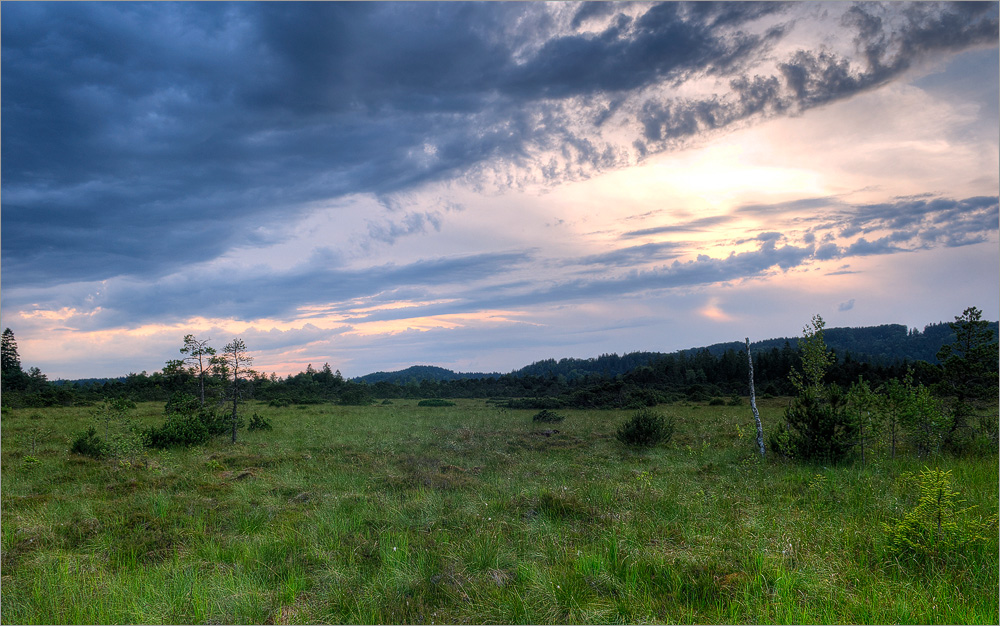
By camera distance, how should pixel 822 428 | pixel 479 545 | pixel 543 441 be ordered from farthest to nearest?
1. pixel 543 441
2. pixel 822 428
3. pixel 479 545

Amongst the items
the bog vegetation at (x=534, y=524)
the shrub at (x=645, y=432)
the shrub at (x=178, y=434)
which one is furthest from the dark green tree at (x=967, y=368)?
the shrub at (x=178, y=434)

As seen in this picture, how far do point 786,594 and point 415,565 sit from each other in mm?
4545

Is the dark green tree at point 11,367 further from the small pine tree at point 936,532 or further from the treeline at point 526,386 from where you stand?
the small pine tree at point 936,532

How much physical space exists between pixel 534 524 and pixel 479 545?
1.37m

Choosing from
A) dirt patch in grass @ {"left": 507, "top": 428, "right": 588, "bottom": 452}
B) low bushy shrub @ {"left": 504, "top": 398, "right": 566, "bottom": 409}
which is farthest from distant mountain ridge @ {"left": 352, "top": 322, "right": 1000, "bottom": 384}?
dirt patch in grass @ {"left": 507, "top": 428, "right": 588, "bottom": 452}

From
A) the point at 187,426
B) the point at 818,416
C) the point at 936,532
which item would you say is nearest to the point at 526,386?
the point at 187,426

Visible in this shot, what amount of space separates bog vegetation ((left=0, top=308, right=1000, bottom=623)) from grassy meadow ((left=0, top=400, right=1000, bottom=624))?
0.04 metres

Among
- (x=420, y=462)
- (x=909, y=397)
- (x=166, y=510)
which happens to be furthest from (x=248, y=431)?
A: (x=909, y=397)

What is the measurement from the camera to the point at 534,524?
7812mm

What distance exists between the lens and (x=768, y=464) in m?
13.1

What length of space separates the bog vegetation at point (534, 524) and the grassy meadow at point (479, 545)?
37mm

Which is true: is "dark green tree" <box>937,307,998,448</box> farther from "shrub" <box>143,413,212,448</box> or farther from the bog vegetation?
"shrub" <box>143,413,212,448</box>

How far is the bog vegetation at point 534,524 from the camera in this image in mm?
5344

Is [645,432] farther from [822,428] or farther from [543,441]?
[822,428]
